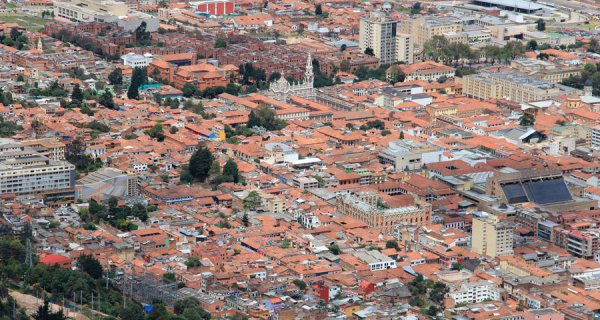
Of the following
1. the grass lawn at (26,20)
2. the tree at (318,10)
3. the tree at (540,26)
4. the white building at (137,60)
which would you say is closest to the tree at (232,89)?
the white building at (137,60)

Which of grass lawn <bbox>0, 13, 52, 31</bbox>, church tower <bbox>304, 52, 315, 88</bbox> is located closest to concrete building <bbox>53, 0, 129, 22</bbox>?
grass lawn <bbox>0, 13, 52, 31</bbox>

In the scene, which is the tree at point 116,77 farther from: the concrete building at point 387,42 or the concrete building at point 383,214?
the concrete building at point 383,214

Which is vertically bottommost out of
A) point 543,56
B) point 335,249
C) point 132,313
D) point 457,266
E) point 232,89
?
point 543,56

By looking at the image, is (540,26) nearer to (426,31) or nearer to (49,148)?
(426,31)

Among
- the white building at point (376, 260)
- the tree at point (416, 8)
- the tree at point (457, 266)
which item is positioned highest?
the white building at point (376, 260)

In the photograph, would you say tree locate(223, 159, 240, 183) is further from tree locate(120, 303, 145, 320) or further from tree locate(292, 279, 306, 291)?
tree locate(120, 303, 145, 320)

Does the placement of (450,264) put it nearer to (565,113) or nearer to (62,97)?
(565,113)

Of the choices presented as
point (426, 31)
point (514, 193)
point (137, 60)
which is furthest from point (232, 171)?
point (426, 31)
